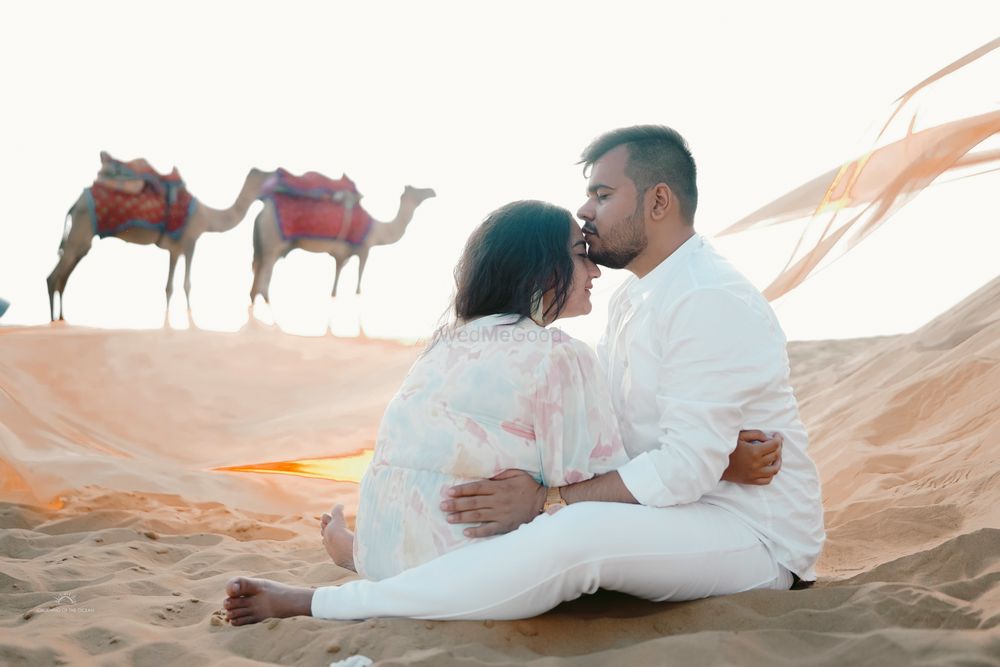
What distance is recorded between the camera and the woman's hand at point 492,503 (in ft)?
7.06

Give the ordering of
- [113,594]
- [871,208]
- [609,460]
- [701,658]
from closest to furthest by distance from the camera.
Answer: [701,658], [609,460], [113,594], [871,208]

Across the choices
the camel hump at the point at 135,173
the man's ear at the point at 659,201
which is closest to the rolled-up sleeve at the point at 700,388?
the man's ear at the point at 659,201

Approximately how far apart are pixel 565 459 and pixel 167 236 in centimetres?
729

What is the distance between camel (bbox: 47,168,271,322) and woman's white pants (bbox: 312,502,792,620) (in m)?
6.31

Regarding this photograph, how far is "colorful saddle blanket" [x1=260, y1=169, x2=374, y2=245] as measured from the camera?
9.07 metres

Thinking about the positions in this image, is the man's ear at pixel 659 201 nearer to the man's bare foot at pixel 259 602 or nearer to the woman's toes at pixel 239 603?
the man's bare foot at pixel 259 602

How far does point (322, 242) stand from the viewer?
9320 mm

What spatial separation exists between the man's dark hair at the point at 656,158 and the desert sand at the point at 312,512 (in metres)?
1.16

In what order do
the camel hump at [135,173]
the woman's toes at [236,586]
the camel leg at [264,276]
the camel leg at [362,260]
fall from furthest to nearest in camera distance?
the camel leg at [362,260] < the camel leg at [264,276] < the camel hump at [135,173] < the woman's toes at [236,586]

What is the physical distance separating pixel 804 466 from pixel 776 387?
0.80 feet

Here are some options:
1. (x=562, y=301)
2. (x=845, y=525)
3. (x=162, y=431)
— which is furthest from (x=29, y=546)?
(x=845, y=525)

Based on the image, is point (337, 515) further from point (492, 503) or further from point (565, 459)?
point (565, 459)

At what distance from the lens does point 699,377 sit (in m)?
2.28

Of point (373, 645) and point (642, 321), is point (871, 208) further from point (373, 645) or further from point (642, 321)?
point (373, 645)
